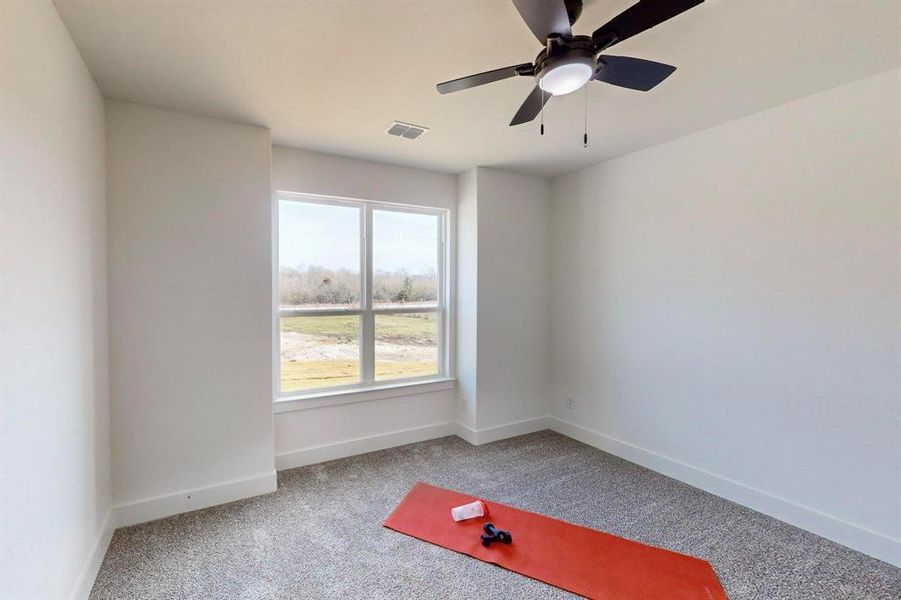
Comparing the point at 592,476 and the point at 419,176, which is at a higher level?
the point at 419,176

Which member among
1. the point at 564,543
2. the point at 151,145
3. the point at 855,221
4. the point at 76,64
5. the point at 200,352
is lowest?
the point at 564,543

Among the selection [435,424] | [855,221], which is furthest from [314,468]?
[855,221]

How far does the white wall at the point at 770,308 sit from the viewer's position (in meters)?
2.21

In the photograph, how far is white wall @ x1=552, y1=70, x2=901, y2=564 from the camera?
2.21 meters

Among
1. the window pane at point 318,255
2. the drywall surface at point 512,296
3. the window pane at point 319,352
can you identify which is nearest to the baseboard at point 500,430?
the drywall surface at point 512,296

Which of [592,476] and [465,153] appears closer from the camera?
[592,476]

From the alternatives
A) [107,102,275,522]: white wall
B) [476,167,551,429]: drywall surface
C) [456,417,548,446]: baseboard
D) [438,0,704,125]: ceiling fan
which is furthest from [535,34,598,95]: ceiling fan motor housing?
[456,417,548,446]: baseboard

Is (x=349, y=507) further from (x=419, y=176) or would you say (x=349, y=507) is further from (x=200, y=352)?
(x=419, y=176)

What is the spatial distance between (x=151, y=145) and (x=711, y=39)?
3117 millimetres

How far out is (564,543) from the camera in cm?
234

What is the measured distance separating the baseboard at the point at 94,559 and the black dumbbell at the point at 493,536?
1.91 metres

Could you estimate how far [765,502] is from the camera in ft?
8.62

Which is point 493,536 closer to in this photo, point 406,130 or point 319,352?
point 319,352

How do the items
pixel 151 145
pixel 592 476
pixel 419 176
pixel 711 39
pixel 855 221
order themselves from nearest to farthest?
pixel 711 39 < pixel 855 221 < pixel 151 145 < pixel 592 476 < pixel 419 176
